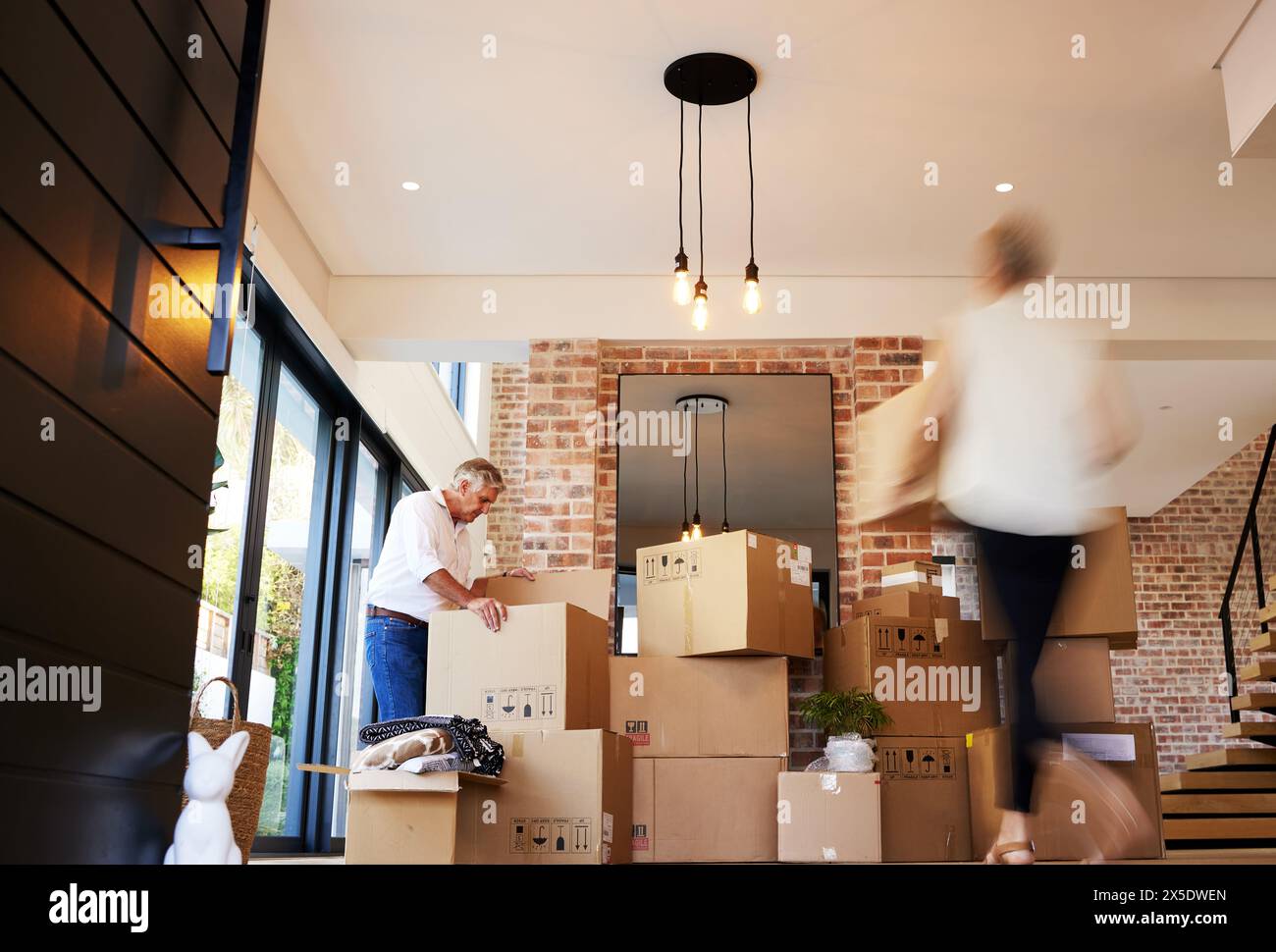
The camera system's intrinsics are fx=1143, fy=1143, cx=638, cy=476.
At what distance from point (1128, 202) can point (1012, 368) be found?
2282 mm

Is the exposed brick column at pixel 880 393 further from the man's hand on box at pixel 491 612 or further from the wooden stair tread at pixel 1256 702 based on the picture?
the wooden stair tread at pixel 1256 702

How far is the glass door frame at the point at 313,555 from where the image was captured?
4297 mm

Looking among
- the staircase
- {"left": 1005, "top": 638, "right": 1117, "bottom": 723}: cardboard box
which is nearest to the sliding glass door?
{"left": 1005, "top": 638, "right": 1117, "bottom": 723}: cardboard box

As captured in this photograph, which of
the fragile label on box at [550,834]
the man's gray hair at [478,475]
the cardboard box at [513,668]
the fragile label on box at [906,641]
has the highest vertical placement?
the man's gray hair at [478,475]

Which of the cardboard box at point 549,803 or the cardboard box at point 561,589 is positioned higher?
the cardboard box at point 561,589

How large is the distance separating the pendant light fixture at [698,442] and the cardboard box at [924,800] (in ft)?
4.17

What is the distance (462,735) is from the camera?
10.0ft

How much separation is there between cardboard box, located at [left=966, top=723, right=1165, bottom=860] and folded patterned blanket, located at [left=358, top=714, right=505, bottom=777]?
168 centimetres

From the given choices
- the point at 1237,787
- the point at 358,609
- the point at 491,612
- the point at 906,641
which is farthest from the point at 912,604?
the point at 1237,787

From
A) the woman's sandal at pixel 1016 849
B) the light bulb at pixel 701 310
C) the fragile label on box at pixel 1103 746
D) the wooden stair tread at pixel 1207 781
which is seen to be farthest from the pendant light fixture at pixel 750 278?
the wooden stair tread at pixel 1207 781

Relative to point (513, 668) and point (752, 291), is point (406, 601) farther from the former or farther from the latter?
point (752, 291)

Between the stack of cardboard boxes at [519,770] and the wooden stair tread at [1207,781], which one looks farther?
the wooden stair tread at [1207,781]
